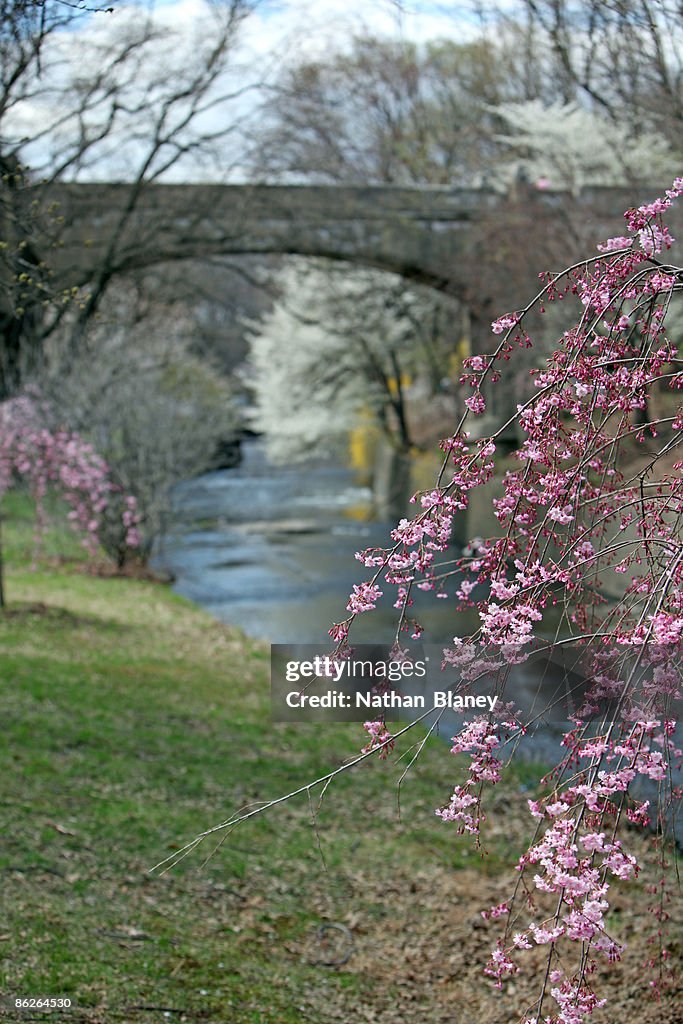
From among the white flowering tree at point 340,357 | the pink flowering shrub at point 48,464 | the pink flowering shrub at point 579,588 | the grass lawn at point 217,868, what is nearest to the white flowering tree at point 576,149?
the white flowering tree at point 340,357

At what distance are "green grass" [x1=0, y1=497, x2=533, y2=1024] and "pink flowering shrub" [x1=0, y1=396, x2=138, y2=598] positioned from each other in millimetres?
1549

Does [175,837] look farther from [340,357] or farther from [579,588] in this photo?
[340,357]

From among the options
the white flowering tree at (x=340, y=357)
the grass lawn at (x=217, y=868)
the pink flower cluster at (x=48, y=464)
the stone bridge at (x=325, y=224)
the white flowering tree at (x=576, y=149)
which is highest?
the white flowering tree at (x=576, y=149)

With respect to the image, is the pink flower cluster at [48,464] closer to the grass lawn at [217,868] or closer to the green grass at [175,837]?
the green grass at [175,837]

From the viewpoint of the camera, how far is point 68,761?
6355 millimetres

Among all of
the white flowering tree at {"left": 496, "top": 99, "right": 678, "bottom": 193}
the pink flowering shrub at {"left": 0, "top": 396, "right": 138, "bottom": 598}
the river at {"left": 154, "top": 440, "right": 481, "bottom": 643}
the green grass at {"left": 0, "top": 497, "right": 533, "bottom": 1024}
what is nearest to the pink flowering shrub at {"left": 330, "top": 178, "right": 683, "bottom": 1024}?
the green grass at {"left": 0, "top": 497, "right": 533, "bottom": 1024}

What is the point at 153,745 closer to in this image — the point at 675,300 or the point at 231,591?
the point at 231,591

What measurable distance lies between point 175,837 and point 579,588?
311 cm

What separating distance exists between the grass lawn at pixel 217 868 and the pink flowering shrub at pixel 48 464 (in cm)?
209

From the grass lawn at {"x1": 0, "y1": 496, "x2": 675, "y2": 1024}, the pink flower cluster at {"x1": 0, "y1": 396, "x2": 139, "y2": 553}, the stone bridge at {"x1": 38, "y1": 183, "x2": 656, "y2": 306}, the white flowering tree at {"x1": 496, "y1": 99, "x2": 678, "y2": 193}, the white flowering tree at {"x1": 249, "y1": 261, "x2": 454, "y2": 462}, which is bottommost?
the grass lawn at {"x1": 0, "y1": 496, "x2": 675, "y2": 1024}

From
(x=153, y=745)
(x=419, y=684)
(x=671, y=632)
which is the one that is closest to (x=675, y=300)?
(x=153, y=745)

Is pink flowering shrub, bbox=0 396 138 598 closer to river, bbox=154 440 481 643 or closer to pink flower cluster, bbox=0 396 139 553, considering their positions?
pink flower cluster, bbox=0 396 139 553

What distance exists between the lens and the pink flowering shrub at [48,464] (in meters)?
10.5

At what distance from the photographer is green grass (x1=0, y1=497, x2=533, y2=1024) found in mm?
4051
